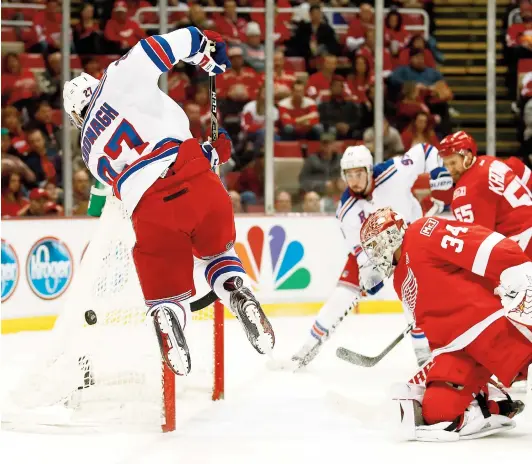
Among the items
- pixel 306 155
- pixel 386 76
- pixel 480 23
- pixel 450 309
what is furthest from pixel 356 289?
pixel 480 23

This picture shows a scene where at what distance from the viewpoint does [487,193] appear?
4.41 metres

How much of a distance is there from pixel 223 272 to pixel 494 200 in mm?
1474

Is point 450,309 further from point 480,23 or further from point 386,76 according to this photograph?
point 480,23

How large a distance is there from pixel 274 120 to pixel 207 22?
33.8 inches

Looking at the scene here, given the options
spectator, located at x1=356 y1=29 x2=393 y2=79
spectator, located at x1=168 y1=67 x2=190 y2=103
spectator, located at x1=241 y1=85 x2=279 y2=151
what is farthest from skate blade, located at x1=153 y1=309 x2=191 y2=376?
spectator, located at x1=356 y1=29 x2=393 y2=79

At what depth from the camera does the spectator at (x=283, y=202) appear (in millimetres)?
6852

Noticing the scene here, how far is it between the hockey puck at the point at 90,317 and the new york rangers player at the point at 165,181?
1.51ft

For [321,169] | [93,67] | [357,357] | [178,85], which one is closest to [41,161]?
[93,67]

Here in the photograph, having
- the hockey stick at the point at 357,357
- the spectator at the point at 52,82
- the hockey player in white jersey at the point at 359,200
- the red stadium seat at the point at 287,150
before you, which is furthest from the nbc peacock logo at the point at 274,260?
the hockey stick at the point at 357,357

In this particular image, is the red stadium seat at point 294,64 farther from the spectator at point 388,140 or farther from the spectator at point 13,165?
the spectator at point 13,165

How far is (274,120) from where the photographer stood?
22.9 feet

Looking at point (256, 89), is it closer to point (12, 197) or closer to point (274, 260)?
point (274, 260)

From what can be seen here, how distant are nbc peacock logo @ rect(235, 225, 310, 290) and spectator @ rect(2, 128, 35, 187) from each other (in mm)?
1369

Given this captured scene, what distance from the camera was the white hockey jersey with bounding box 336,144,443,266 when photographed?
4.84 meters
